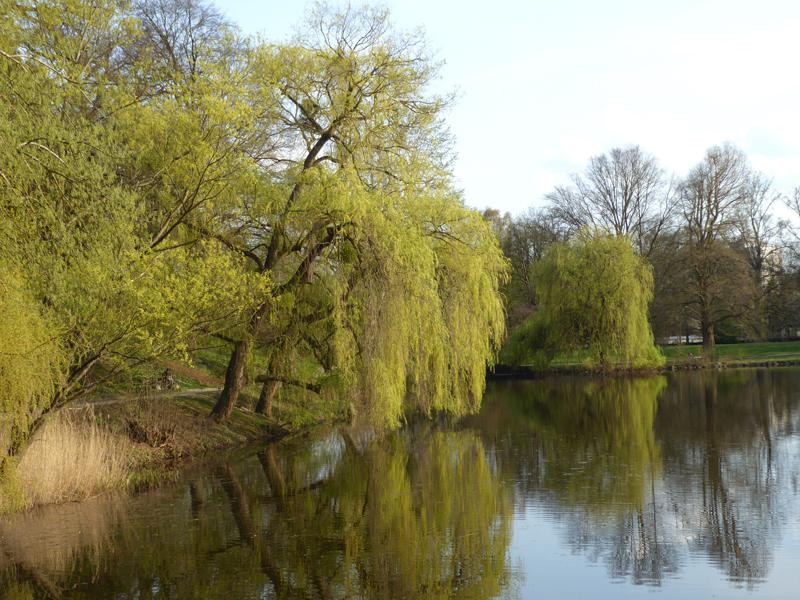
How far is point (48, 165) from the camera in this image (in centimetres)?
1161

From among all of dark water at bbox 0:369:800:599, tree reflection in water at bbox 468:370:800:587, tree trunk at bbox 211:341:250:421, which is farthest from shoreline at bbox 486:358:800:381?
tree trunk at bbox 211:341:250:421

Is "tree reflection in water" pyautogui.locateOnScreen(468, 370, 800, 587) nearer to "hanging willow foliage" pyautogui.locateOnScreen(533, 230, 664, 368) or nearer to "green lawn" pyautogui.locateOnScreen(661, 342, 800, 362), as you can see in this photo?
"hanging willow foliage" pyautogui.locateOnScreen(533, 230, 664, 368)

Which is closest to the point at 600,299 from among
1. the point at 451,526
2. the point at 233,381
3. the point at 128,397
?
the point at 233,381

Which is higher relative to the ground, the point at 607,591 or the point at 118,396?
the point at 118,396

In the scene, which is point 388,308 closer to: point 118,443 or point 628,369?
point 118,443

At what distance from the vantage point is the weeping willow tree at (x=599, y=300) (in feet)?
138

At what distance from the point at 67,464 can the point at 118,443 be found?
249 centimetres

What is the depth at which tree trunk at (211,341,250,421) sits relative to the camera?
69.9 ft

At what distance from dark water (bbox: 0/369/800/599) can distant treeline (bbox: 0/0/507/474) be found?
1.92m

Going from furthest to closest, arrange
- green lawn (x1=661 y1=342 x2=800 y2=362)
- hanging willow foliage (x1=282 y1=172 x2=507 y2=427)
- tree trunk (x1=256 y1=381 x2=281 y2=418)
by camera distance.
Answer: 1. green lawn (x1=661 y1=342 x2=800 y2=362)
2. tree trunk (x1=256 y1=381 x2=281 y2=418)
3. hanging willow foliage (x1=282 y1=172 x2=507 y2=427)

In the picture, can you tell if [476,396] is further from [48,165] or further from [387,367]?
[48,165]

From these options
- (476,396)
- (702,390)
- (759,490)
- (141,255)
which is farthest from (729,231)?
(141,255)

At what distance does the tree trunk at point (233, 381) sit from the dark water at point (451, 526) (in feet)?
5.37

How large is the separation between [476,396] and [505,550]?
1044cm
